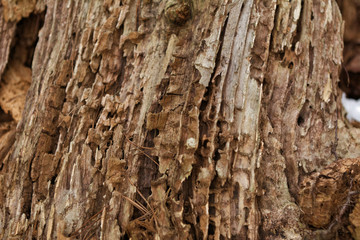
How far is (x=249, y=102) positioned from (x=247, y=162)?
0.36 metres

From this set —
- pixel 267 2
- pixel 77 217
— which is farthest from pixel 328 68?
pixel 77 217

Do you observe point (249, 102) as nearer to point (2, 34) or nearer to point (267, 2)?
point (267, 2)

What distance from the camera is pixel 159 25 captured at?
2096 mm

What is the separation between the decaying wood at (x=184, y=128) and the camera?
1663mm

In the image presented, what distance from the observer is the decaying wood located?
1663mm

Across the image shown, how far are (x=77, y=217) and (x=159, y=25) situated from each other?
4.37ft

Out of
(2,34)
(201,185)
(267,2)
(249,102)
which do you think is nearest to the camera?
(201,185)

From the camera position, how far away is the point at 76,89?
2111 mm

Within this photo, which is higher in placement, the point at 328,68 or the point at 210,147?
the point at 328,68

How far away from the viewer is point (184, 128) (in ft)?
5.72

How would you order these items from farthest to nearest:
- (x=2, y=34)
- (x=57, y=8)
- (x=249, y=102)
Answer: (x=2, y=34), (x=57, y=8), (x=249, y=102)

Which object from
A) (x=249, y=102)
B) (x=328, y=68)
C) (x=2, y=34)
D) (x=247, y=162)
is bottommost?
(x=247, y=162)

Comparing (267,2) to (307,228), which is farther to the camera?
(267,2)

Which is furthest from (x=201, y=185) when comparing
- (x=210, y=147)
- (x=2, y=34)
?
(x=2, y=34)
